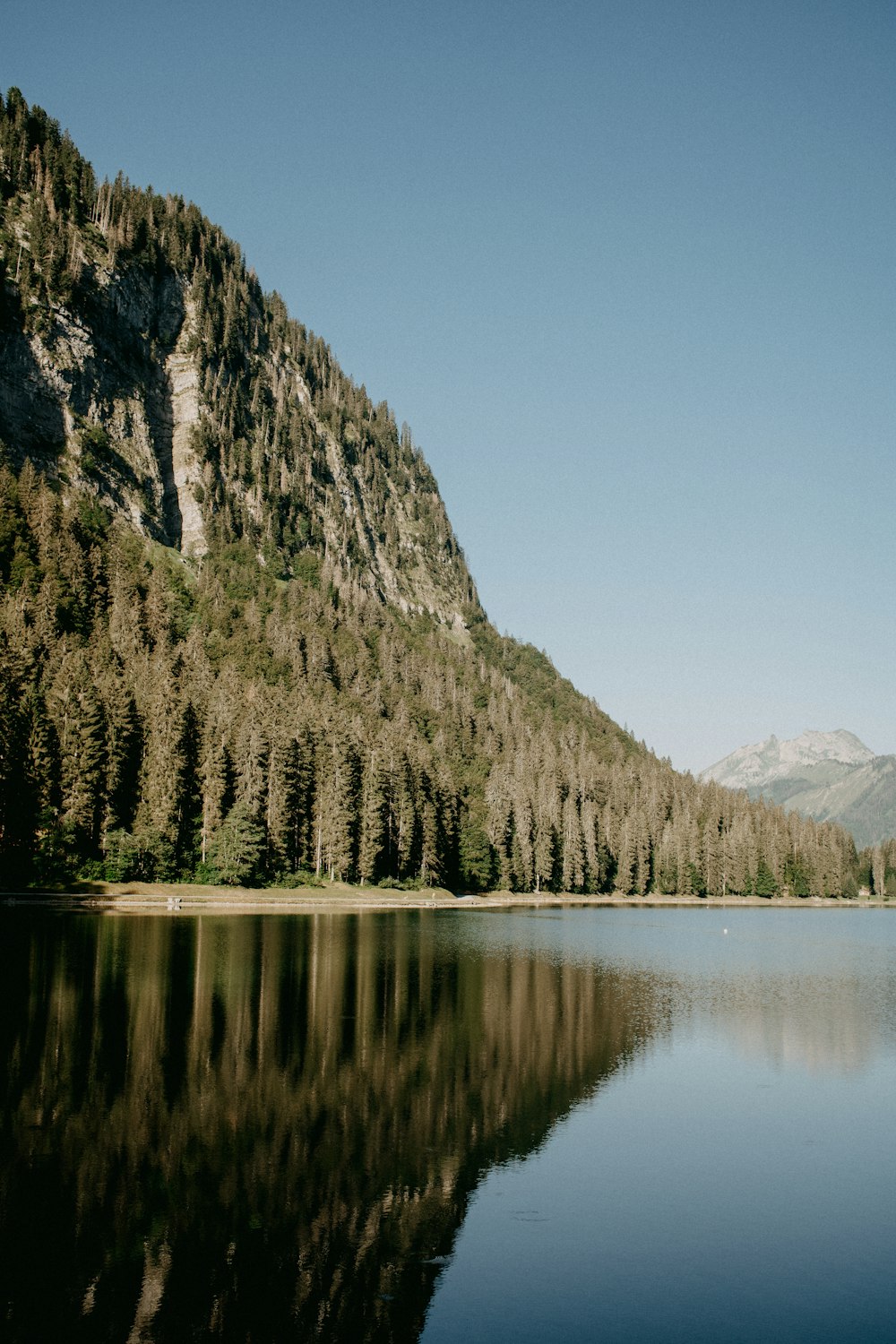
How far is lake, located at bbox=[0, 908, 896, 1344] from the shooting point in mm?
16328

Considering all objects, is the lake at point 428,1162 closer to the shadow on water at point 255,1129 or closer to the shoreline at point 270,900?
the shadow on water at point 255,1129

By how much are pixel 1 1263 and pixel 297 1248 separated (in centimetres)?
510

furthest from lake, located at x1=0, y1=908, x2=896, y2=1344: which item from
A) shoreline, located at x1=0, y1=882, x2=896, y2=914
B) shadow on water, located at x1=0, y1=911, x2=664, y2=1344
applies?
shoreline, located at x1=0, y1=882, x2=896, y2=914

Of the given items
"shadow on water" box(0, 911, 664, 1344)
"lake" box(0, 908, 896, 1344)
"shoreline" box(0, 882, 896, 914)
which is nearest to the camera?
"shadow on water" box(0, 911, 664, 1344)

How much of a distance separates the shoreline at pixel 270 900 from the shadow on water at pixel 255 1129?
37.5 meters

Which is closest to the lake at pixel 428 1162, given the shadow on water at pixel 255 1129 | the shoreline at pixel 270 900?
the shadow on water at pixel 255 1129

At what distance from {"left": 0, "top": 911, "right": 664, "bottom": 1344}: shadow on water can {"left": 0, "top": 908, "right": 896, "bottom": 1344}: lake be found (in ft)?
0.27

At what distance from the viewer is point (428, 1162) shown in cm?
2292

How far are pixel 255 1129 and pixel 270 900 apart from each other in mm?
A: 86319

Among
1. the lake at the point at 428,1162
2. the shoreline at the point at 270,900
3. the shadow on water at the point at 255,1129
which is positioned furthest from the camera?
the shoreline at the point at 270,900

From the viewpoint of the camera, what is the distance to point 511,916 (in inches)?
4545

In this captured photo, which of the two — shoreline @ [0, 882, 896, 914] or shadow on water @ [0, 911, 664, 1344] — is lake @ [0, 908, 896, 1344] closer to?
shadow on water @ [0, 911, 664, 1344]

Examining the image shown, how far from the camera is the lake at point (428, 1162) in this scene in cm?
1633

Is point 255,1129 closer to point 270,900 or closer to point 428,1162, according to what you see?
Answer: point 428,1162
